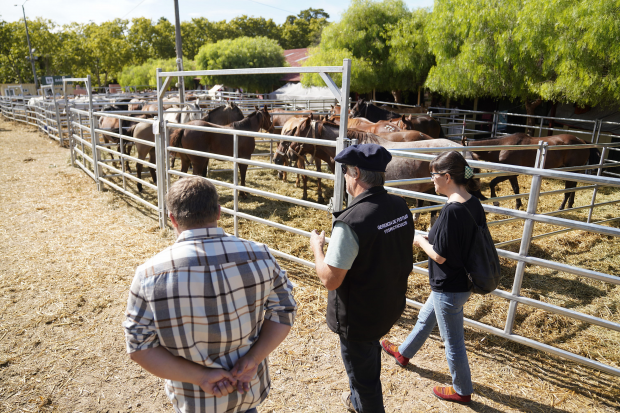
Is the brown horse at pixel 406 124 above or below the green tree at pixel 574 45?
below

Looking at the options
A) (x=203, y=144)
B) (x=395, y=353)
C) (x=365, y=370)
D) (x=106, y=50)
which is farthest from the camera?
(x=106, y=50)

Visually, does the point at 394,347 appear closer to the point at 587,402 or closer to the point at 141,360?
the point at 587,402

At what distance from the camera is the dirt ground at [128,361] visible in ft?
8.78

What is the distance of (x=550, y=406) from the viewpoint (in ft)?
8.57

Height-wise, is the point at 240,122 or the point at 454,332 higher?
the point at 240,122

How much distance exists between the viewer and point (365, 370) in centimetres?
213

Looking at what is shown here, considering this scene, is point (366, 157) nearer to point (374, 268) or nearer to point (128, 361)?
point (374, 268)

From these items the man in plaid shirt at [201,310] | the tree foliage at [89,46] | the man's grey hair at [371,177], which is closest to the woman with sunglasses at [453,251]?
the man's grey hair at [371,177]

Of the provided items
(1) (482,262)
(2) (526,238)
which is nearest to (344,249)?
(1) (482,262)

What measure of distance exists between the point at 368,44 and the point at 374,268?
16.3m

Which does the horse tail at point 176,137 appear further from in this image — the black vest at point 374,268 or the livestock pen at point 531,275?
the black vest at point 374,268

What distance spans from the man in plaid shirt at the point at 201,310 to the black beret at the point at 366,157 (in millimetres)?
725

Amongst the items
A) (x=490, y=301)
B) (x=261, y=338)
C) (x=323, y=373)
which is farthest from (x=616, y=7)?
(x=261, y=338)

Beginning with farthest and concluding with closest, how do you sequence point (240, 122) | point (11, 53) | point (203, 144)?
point (11, 53) < point (240, 122) < point (203, 144)
